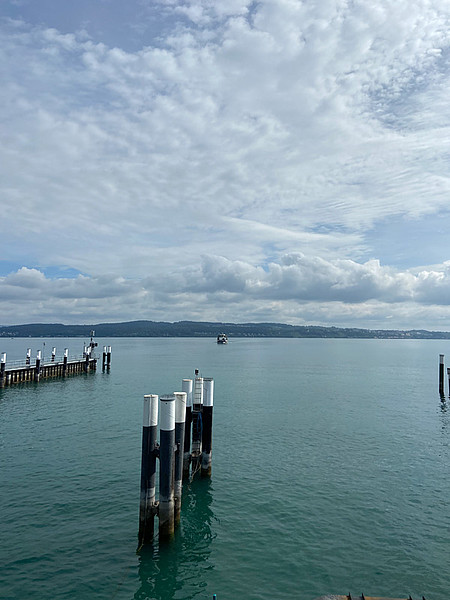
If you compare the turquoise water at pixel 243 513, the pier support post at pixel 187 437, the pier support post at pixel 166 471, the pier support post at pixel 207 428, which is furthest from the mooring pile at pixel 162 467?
the pier support post at pixel 207 428

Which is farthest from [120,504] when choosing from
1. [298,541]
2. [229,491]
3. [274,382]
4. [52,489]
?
[274,382]

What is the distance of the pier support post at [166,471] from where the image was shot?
15.2 metres

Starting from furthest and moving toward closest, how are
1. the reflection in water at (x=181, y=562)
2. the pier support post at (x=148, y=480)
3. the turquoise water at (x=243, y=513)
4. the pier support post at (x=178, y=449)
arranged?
the pier support post at (x=178, y=449) → the pier support post at (x=148, y=480) → the turquoise water at (x=243, y=513) → the reflection in water at (x=181, y=562)

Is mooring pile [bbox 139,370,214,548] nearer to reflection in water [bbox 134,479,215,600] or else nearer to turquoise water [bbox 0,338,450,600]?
reflection in water [bbox 134,479,215,600]

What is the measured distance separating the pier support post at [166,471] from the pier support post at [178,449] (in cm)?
103

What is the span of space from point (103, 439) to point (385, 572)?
21538 mm

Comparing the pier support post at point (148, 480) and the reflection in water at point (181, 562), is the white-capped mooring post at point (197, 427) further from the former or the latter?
the pier support post at point (148, 480)

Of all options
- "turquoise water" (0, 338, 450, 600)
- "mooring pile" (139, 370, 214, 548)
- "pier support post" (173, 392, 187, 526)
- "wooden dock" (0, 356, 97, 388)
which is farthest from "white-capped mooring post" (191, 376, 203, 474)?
"wooden dock" (0, 356, 97, 388)

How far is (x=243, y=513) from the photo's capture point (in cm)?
1853

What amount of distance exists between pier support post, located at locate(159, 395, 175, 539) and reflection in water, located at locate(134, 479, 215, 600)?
68 cm

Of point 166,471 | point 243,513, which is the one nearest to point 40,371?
point 243,513

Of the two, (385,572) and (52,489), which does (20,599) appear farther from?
(385,572)

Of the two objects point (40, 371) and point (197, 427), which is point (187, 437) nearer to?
point (197, 427)

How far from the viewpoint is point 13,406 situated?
142 feet
